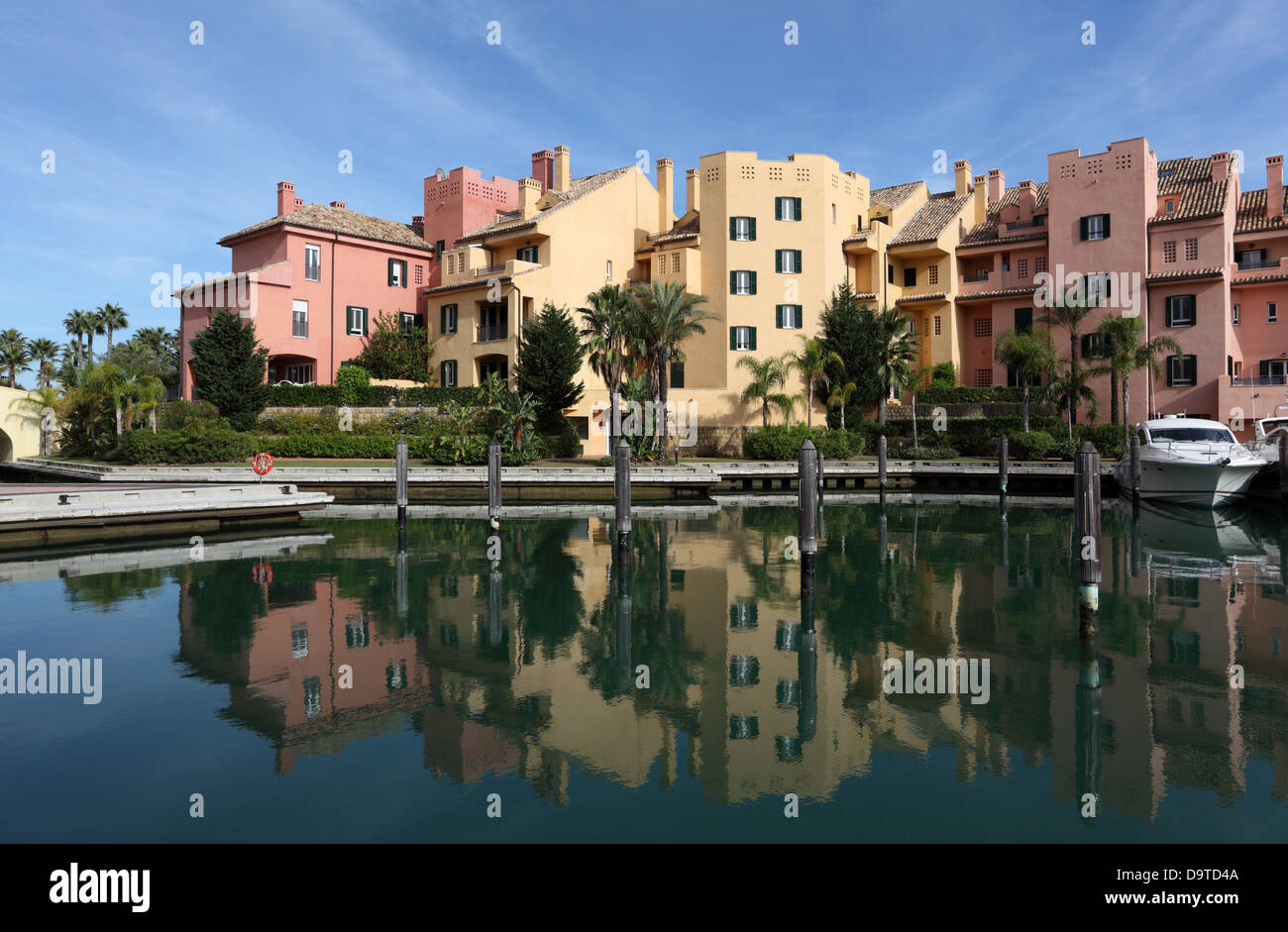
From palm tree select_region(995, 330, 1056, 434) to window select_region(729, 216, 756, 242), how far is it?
14.2 meters

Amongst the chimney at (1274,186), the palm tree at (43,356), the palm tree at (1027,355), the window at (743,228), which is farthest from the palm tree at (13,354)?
the chimney at (1274,186)

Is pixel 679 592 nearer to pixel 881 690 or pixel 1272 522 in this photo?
pixel 881 690

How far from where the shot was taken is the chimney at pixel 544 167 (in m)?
55.3

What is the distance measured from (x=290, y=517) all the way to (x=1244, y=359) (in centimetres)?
4677

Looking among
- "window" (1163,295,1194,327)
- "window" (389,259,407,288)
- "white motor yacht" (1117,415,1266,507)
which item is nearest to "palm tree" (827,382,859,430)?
"white motor yacht" (1117,415,1266,507)

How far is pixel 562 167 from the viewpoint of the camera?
53469 millimetres

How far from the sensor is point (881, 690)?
10234 mm

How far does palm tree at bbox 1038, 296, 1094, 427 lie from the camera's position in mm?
42562

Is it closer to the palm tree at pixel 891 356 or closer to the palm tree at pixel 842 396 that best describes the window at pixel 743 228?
the palm tree at pixel 891 356

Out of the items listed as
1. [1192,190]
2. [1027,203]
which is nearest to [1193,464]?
[1192,190]

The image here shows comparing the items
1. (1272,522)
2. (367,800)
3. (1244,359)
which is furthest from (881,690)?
(1244,359)

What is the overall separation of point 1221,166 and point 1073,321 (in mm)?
11647

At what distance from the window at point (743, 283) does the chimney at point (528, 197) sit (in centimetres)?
1265

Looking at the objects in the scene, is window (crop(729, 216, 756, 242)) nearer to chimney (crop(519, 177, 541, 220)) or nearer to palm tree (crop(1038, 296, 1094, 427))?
chimney (crop(519, 177, 541, 220))
